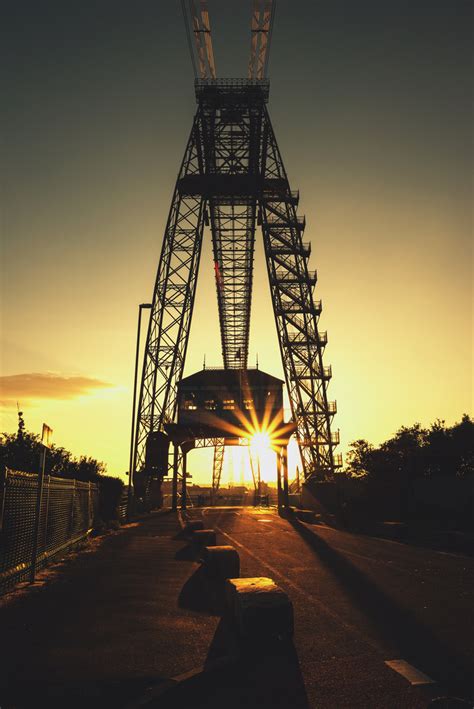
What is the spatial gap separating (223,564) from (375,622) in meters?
3.36

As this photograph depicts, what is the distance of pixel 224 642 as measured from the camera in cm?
510

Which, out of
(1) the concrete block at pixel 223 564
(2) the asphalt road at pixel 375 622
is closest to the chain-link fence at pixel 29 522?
(1) the concrete block at pixel 223 564

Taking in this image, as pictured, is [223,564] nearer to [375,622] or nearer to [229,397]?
[375,622]

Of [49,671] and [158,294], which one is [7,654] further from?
[158,294]

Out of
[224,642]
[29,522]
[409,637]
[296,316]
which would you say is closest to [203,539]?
[29,522]

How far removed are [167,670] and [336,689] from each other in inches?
59.1

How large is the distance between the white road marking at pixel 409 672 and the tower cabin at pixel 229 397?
130ft

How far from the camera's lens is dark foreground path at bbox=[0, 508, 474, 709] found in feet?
12.6

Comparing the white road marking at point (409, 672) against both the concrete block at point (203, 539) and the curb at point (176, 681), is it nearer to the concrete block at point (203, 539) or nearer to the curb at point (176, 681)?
the curb at point (176, 681)

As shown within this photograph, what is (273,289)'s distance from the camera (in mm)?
39375

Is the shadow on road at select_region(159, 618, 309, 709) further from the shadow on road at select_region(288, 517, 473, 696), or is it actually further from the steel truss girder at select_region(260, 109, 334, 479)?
the steel truss girder at select_region(260, 109, 334, 479)

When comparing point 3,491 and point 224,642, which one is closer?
point 224,642

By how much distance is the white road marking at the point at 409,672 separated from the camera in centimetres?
400

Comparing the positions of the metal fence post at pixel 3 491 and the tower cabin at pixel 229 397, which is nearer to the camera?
the metal fence post at pixel 3 491
